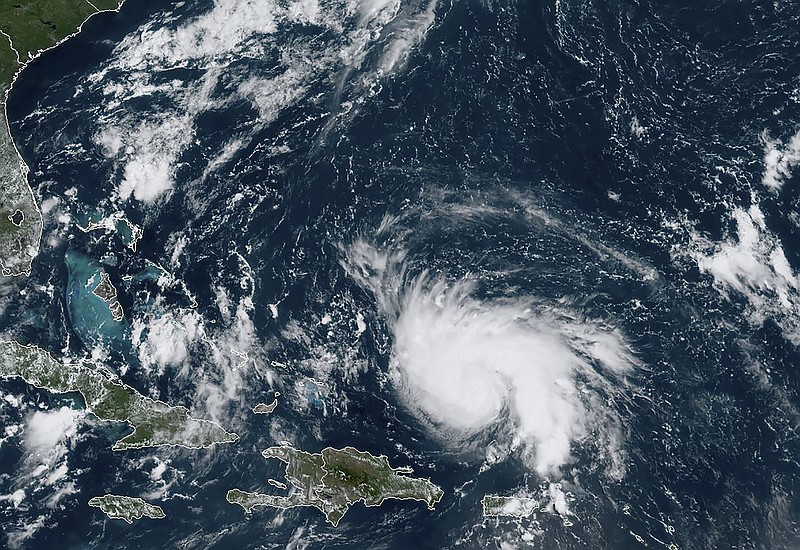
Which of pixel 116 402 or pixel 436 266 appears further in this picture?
pixel 116 402

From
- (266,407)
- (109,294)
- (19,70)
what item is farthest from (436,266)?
(19,70)

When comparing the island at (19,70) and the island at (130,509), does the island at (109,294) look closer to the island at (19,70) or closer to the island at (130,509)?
the island at (19,70)

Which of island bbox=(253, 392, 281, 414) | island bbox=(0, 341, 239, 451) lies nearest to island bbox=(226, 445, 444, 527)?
island bbox=(253, 392, 281, 414)

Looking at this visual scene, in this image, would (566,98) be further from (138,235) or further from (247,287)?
(138,235)

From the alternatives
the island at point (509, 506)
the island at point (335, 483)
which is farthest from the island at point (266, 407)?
the island at point (509, 506)

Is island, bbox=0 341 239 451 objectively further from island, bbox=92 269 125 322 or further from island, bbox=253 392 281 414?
island, bbox=92 269 125 322

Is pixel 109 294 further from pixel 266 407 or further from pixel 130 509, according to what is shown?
pixel 130 509
